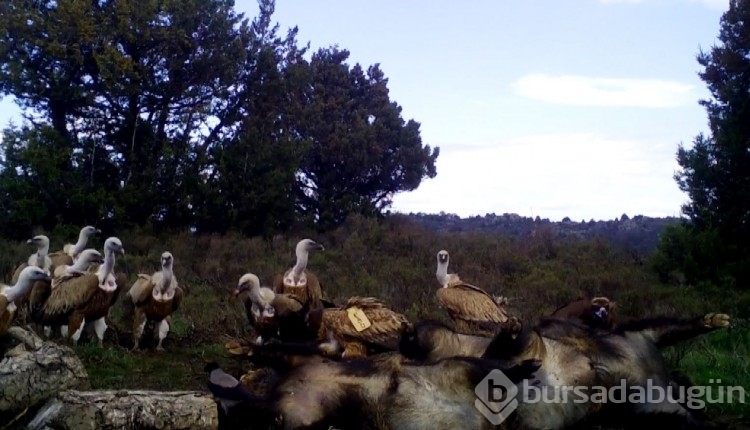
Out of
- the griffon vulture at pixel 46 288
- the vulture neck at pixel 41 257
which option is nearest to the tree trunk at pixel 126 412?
the griffon vulture at pixel 46 288

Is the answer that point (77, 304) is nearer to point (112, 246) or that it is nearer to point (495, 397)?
point (112, 246)

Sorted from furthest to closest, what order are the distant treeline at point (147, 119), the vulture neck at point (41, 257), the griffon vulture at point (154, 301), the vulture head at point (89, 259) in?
the distant treeline at point (147, 119), the vulture neck at point (41, 257), the vulture head at point (89, 259), the griffon vulture at point (154, 301)

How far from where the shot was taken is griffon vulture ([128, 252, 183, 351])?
10328 millimetres

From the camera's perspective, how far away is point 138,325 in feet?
33.9

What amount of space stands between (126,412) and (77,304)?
17.1 ft

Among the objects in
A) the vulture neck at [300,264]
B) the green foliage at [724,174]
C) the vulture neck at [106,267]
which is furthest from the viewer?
the green foliage at [724,174]

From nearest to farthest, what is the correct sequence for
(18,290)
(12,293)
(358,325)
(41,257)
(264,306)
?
(358,325) < (12,293) < (18,290) < (264,306) < (41,257)

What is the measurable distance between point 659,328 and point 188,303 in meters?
8.68

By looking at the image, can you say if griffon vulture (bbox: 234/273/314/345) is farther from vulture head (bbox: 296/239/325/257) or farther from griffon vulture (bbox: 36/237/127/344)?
vulture head (bbox: 296/239/325/257)

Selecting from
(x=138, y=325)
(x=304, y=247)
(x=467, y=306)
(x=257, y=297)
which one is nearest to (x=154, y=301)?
(x=138, y=325)

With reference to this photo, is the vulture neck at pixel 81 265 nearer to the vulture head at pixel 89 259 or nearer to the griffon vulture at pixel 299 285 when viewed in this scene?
the vulture head at pixel 89 259

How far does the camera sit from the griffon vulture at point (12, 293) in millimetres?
8008

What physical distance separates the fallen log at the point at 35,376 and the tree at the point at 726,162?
41.1 feet

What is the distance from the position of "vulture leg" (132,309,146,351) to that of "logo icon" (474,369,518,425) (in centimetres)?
584
